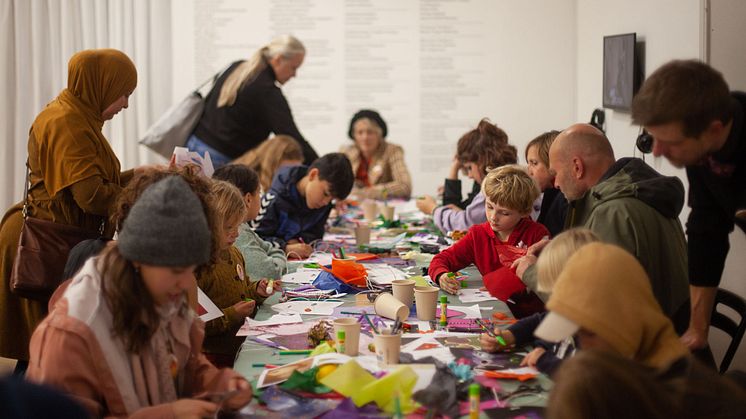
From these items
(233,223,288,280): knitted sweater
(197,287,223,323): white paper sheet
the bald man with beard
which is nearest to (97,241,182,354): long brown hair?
(197,287,223,323): white paper sheet

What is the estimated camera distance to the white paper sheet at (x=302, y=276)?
3266 mm

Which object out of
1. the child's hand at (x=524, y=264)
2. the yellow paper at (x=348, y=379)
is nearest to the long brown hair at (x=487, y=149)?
the child's hand at (x=524, y=264)

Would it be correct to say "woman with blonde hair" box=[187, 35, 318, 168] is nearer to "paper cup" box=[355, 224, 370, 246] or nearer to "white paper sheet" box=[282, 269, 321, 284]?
"paper cup" box=[355, 224, 370, 246]

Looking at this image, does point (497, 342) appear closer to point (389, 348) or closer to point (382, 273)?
point (389, 348)

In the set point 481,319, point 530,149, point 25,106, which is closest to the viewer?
point 481,319

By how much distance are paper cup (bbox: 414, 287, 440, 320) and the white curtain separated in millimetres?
4779

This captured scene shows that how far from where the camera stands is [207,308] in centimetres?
257

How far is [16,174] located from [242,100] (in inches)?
85.0

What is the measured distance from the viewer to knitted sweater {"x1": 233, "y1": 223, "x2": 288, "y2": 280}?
330 centimetres

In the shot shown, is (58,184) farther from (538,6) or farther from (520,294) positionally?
(538,6)

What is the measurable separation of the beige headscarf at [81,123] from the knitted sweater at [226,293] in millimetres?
674

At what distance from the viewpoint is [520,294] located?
2.88 m

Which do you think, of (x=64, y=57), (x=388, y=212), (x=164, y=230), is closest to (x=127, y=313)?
(x=164, y=230)

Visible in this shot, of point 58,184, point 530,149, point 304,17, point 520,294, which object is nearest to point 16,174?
point 304,17
